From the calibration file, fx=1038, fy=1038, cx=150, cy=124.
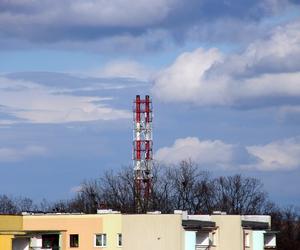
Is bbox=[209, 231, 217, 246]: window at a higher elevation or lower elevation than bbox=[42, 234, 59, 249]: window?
higher

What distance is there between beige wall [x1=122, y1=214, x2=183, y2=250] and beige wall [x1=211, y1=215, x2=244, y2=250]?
10455 mm

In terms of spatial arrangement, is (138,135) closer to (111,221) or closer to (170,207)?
(170,207)

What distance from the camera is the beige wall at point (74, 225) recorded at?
84.5 m

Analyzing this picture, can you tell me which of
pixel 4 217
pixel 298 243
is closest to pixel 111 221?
pixel 4 217

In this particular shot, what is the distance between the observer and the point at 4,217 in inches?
3014

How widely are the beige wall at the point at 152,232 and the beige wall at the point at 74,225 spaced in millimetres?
2393

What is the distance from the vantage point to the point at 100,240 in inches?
3374

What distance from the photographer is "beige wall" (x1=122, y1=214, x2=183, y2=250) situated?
8556 cm

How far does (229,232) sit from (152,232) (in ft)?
44.4

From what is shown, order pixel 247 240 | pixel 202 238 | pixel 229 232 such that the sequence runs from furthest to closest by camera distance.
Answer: pixel 247 240, pixel 229 232, pixel 202 238

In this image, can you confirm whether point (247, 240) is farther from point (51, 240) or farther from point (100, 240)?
point (51, 240)

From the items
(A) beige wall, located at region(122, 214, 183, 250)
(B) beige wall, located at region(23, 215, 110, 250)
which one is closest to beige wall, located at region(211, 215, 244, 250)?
(A) beige wall, located at region(122, 214, 183, 250)

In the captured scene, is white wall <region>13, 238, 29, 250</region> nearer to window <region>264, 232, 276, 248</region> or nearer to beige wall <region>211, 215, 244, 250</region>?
beige wall <region>211, 215, 244, 250</region>

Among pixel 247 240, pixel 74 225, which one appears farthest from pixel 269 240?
pixel 74 225
